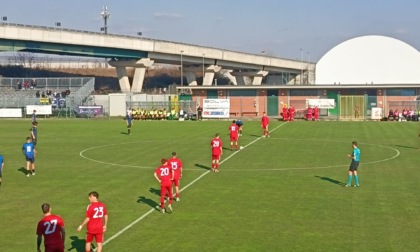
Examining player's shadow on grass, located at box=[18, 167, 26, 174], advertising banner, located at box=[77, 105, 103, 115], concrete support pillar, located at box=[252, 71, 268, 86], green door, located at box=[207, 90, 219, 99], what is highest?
concrete support pillar, located at box=[252, 71, 268, 86]

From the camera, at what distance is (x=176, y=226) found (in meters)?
17.0

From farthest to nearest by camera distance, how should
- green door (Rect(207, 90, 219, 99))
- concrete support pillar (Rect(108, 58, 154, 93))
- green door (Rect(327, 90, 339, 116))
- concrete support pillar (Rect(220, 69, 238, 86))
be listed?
1. concrete support pillar (Rect(220, 69, 238, 86))
2. concrete support pillar (Rect(108, 58, 154, 93))
3. green door (Rect(207, 90, 219, 99))
4. green door (Rect(327, 90, 339, 116))

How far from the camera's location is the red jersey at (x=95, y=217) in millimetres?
13344

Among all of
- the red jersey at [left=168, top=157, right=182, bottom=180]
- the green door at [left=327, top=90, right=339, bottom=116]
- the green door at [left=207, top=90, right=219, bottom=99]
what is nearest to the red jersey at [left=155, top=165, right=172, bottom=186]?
the red jersey at [left=168, top=157, right=182, bottom=180]

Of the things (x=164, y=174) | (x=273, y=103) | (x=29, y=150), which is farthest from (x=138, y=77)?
(x=164, y=174)

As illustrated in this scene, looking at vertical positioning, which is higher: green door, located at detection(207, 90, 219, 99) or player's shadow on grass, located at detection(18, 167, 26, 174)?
green door, located at detection(207, 90, 219, 99)

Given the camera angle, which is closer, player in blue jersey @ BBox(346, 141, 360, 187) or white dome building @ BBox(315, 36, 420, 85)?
player in blue jersey @ BBox(346, 141, 360, 187)

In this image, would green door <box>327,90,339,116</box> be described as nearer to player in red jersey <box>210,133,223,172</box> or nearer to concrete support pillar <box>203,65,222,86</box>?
player in red jersey <box>210,133,223,172</box>

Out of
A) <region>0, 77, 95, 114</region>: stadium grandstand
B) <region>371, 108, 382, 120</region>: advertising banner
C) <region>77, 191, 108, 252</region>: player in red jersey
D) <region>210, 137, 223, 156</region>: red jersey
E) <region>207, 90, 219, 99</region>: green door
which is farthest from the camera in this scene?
<region>0, 77, 95, 114</region>: stadium grandstand

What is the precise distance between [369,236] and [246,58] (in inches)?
4889

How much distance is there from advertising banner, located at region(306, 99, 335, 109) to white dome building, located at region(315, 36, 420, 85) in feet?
138

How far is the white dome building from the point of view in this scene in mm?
115125

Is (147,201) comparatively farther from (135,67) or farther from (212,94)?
(135,67)

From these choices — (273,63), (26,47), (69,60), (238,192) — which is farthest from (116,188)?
(69,60)
